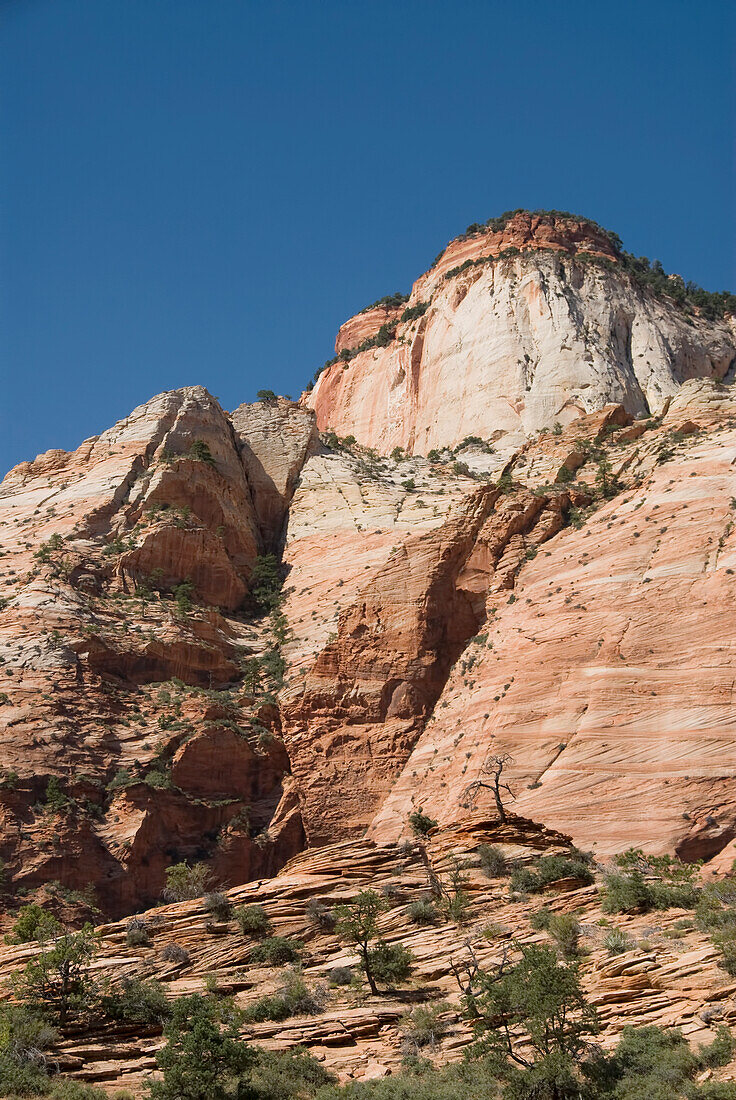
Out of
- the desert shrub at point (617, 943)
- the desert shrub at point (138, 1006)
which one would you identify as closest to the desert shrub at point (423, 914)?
the desert shrub at point (617, 943)

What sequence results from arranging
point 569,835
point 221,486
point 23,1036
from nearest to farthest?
1. point 23,1036
2. point 569,835
3. point 221,486

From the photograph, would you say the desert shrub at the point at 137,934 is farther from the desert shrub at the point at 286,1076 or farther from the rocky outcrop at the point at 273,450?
the rocky outcrop at the point at 273,450

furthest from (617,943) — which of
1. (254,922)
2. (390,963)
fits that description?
(254,922)

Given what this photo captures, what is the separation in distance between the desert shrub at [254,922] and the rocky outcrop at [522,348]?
4196 centimetres

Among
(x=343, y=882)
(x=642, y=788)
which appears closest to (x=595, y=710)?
(x=642, y=788)

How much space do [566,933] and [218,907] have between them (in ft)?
26.7

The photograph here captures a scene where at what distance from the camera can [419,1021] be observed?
2294 centimetres

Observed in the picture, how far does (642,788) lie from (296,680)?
15.7m

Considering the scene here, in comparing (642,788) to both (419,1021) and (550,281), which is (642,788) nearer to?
(419,1021)

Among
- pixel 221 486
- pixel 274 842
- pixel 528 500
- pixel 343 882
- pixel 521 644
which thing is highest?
pixel 221 486

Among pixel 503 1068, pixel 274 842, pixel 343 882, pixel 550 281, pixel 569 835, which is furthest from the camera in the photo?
pixel 550 281

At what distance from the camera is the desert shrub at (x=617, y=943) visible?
23.4m

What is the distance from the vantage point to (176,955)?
26094 mm

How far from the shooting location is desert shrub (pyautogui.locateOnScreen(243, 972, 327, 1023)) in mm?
23922
